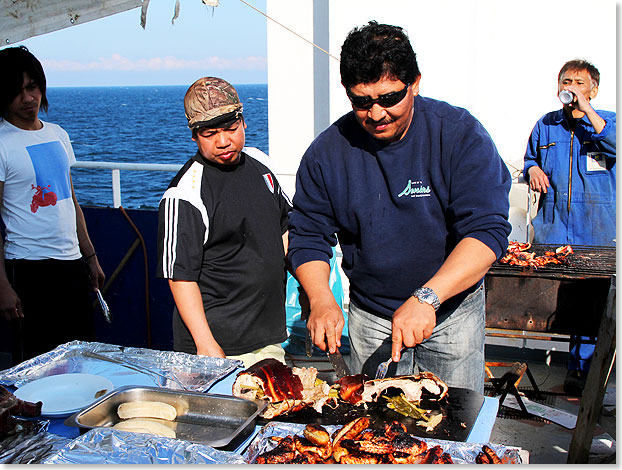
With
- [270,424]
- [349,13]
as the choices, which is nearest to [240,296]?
[270,424]

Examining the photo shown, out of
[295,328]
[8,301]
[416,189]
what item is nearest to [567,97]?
[295,328]

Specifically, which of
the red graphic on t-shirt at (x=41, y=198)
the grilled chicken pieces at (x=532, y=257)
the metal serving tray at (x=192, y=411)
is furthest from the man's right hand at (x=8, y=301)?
the grilled chicken pieces at (x=532, y=257)

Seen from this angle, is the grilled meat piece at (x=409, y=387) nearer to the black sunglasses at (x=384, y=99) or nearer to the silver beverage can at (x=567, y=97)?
the black sunglasses at (x=384, y=99)

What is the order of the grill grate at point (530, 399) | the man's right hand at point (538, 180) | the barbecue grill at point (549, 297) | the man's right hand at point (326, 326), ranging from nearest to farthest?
the man's right hand at point (326, 326)
the barbecue grill at point (549, 297)
the grill grate at point (530, 399)
the man's right hand at point (538, 180)

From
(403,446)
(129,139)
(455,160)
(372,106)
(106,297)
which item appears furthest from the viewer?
(129,139)

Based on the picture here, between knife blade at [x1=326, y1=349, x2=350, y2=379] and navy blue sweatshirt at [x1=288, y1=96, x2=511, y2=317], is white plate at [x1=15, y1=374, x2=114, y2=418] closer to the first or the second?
knife blade at [x1=326, y1=349, x2=350, y2=379]

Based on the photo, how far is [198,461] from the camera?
1680mm

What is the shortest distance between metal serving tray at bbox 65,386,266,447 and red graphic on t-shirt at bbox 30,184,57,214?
6.61ft

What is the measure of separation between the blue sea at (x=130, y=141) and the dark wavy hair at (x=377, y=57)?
80.0 feet

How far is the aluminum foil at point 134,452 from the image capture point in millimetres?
1683

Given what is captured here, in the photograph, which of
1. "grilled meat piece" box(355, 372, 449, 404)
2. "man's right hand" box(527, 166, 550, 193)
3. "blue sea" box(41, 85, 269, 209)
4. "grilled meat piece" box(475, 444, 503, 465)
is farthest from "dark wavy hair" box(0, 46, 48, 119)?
"blue sea" box(41, 85, 269, 209)

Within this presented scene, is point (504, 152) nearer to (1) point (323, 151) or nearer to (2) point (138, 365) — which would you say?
(1) point (323, 151)

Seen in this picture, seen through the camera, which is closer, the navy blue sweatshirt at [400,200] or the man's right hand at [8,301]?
the navy blue sweatshirt at [400,200]

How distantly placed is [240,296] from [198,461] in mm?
1313
